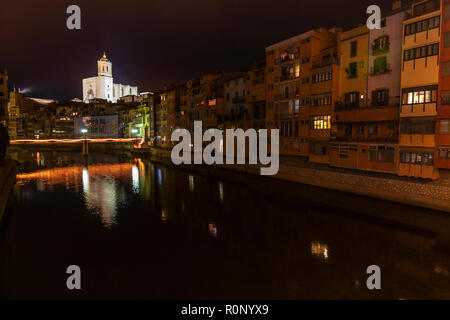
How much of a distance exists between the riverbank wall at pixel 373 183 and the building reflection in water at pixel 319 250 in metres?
11.2

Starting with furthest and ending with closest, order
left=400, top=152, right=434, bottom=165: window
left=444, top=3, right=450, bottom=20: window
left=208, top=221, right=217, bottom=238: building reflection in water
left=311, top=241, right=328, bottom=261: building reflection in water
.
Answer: left=400, top=152, right=434, bottom=165: window, left=444, top=3, right=450, bottom=20: window, left=208, top=221, right=217, bottom=238: building reflection in water, left=311, top=241, right=328, bottom=261: building reflection in water

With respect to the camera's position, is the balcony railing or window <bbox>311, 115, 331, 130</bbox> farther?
window <bbox>311, 115, 331, 130</bbox>

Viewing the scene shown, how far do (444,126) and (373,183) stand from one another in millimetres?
8071

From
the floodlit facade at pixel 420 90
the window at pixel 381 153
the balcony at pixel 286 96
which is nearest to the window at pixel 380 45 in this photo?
the floodlit facade at pixel 420 90

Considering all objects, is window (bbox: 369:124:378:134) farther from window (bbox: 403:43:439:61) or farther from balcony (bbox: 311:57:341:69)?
balcony (bbox: 311:57:341:69)

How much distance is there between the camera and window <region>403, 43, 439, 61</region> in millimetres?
25250

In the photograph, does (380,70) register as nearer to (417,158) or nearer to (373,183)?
(417,158)

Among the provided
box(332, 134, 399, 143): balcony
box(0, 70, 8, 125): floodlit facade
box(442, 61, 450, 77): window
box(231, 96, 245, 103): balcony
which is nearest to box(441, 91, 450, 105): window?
box(442, 61, 450, 77): window

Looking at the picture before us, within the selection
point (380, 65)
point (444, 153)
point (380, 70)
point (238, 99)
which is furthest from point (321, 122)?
point (238, 99)

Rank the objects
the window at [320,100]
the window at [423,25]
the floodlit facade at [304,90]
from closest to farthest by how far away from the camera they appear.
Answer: the window at [423,25] → the window at [320,100] → the floodlit facade at [304,90]

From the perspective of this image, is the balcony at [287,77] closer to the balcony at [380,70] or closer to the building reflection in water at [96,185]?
the balcony at [380,70]

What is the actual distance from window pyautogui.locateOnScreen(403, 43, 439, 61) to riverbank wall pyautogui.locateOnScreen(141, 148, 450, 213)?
11.0 meters

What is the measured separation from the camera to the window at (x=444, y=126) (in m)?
25.1
